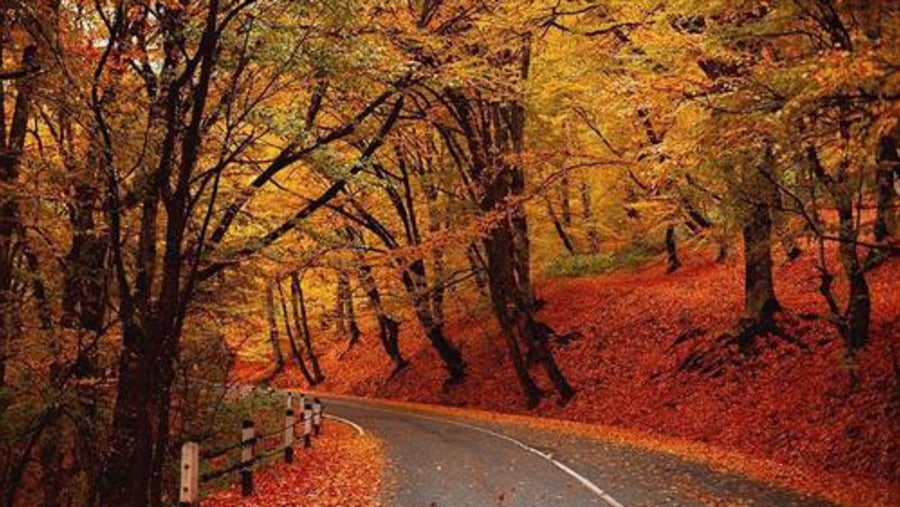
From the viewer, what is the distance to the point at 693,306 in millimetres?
23828

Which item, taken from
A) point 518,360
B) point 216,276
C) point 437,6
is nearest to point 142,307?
point 216,276

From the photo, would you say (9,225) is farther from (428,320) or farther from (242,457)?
(428,320)

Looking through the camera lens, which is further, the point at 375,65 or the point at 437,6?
the point at 437,6

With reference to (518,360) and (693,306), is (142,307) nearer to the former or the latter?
(518,360)

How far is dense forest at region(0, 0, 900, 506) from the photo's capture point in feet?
26.2

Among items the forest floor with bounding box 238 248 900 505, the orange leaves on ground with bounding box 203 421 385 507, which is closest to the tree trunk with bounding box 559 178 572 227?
the forest floor with bounding box 238 248 900 505

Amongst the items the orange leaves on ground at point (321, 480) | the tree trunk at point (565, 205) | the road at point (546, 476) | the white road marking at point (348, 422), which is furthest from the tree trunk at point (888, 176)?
the tree trunk at point (565, 205)

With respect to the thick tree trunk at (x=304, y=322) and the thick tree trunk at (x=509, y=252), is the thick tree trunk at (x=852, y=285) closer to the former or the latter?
the thick tree trunk at (x=509, y=252)

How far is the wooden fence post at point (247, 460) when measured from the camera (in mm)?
11281

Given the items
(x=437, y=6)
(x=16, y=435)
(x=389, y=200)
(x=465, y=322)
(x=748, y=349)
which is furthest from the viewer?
(x=465, y=322)

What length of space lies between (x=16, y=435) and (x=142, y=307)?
512 cm

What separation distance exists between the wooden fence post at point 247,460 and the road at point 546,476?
2139 millimetres

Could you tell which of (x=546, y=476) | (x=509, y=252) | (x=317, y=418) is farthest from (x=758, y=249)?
(x=317, y=418)

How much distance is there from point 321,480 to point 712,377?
10859 millimetres
